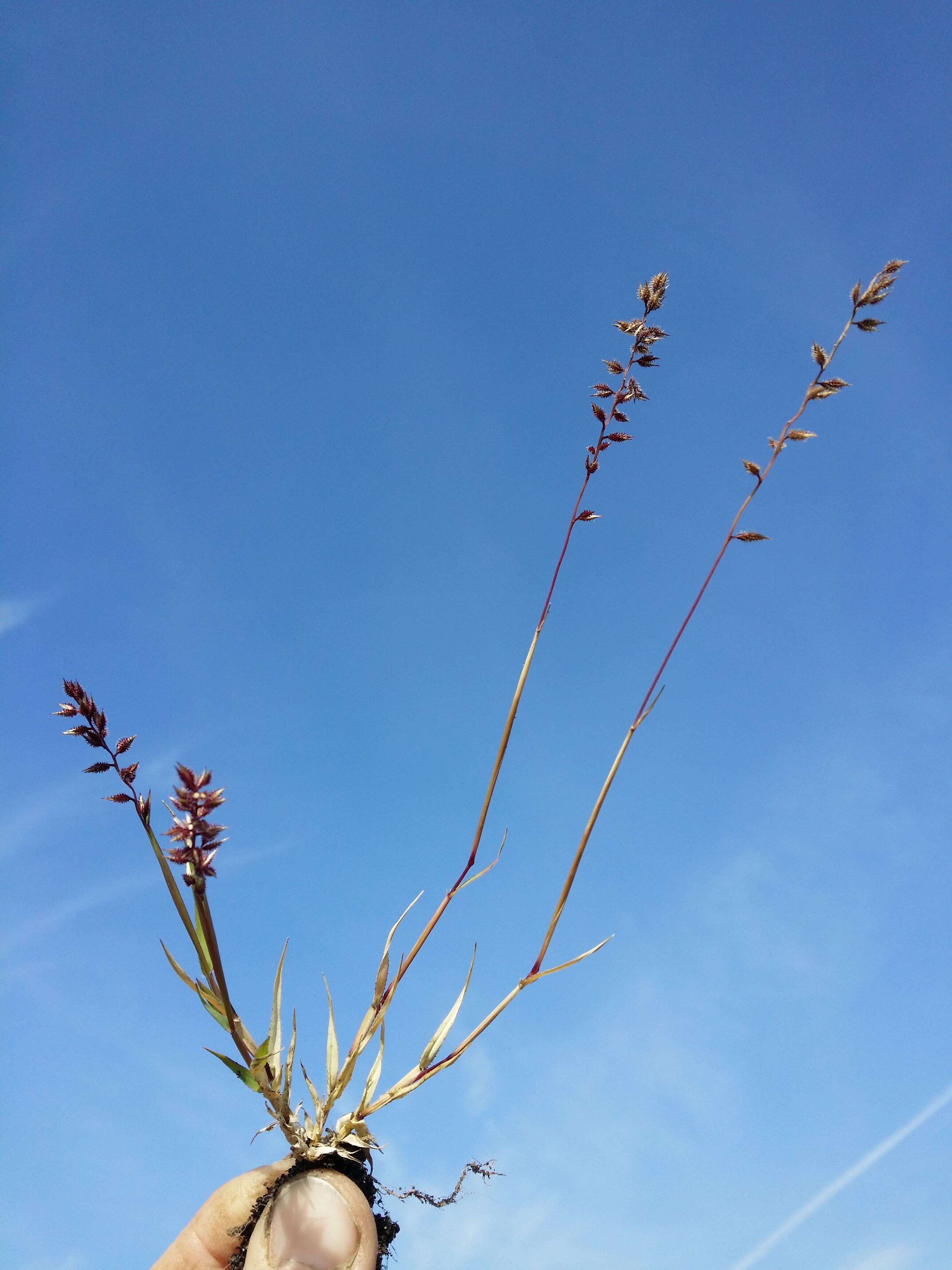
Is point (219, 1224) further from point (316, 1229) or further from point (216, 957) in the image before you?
point (216, 957)

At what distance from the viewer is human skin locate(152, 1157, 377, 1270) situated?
89.4 inches

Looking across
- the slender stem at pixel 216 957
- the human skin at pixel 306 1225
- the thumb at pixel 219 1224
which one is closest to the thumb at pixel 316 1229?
the human skin at pixel 306 1225

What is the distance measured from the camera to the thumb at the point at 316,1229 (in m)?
2.27

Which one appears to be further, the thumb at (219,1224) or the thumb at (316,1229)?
the thumb at (219,1224)

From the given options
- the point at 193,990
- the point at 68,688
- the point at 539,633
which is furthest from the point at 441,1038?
the point at 68,688

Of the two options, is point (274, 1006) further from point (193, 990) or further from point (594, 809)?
point (594, 809)

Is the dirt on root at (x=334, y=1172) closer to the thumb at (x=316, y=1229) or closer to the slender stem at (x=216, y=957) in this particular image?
the thumb at (x=316, y=1229)

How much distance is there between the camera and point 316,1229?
2277 millimetres

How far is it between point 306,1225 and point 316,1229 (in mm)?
35

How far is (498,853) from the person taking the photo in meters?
2.74

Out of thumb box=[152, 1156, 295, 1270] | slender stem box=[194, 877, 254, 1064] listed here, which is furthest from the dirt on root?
slender stem box=[194, 877, 254, 1064]

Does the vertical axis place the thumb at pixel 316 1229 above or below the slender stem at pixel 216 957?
below

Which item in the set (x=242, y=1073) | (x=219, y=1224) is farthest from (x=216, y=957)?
(x=219, y=1224)

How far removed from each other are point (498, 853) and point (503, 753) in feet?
1.40
